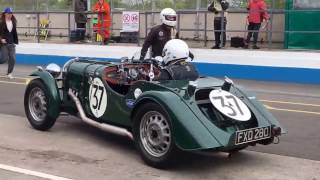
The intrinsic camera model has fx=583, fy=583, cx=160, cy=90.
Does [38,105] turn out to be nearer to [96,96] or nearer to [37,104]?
[37,104]

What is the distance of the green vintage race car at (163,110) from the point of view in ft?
19.8

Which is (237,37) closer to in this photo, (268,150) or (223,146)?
(268,150)

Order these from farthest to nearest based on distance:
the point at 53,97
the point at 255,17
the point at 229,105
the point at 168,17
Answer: the point at 255,17, the point at 168,17, the point at 53,97, the point at 229,105

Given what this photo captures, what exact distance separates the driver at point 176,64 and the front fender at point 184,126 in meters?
0.67

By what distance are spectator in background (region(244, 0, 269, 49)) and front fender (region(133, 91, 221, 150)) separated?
10.7 meters

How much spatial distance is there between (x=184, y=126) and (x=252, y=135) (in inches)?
30.1

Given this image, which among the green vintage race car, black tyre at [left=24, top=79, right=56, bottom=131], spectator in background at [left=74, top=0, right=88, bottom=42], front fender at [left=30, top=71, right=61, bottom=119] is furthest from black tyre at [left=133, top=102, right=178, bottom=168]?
spectator in background at [left=74, top=0, right=88, bottom=42]

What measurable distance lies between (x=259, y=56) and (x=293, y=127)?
7.15 metres

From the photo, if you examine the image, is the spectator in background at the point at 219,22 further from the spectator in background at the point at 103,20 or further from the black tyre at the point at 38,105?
the black tyre at the point at 38,105

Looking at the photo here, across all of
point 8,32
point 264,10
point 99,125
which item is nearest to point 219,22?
point 264,10

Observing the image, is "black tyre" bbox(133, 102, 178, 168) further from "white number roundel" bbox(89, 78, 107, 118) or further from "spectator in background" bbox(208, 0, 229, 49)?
"spectator in background" bbox(208, 0, 229, 49)

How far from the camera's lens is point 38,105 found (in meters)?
8.30

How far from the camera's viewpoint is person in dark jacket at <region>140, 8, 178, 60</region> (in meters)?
9.13

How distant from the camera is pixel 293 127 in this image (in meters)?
8.73
